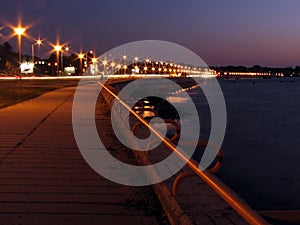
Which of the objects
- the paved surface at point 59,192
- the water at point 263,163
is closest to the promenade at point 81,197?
the paved surface at point 59,192

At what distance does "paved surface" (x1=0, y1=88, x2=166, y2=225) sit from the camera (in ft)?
20.6

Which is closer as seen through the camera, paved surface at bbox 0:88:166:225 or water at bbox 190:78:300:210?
paved surface at bbox 0:88:166:225

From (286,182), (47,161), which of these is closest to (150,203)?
(47,161)

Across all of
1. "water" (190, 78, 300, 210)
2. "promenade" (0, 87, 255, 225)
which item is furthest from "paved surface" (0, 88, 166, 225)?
"water" (190, 78, 300, 210)

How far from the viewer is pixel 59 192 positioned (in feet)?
24.5

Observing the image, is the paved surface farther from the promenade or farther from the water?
the water

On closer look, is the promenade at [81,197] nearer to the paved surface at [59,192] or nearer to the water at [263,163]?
the paved surface at [59,192]

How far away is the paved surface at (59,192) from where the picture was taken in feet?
20.6

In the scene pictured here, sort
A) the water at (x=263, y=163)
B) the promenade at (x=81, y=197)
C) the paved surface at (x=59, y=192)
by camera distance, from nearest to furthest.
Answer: the promenade at (x=81, y=197) → the paved surface at (x=59, y=192) → the water at (x=263, y=163)

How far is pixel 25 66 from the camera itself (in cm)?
9394

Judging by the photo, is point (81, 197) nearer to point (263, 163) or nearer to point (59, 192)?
point (59, 192)

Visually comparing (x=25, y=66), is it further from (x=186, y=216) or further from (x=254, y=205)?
(x=186, y=216)

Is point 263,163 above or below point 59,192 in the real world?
below

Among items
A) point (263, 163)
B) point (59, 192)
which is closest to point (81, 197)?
point (59, 192)
